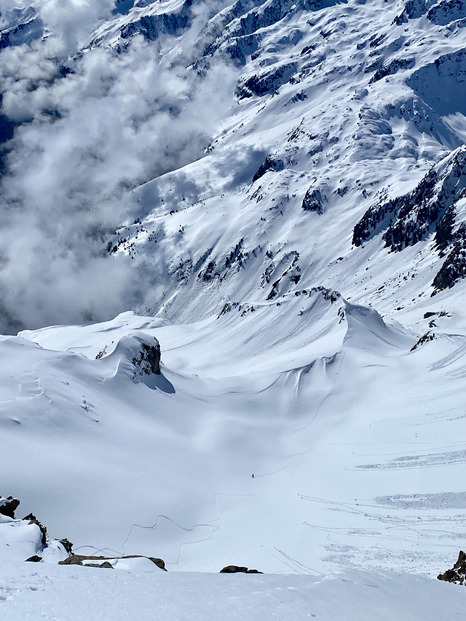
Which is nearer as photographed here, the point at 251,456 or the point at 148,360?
the point at 251,456

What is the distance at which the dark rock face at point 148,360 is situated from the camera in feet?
194

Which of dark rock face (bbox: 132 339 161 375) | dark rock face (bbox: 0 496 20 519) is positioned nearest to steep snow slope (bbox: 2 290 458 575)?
dark rock face (bbox: 132 339 161 375)

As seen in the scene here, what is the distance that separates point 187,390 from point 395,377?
25.7m

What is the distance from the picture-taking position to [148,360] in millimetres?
60344

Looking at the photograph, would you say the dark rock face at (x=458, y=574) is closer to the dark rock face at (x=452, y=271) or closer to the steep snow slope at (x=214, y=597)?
the steep snow slope at (x=214, y=597)

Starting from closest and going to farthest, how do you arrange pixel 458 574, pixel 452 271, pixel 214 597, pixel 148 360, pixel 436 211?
1. pixel 214 597
2. pixel 458 574
3. pixel 148 360
4. pixel 452 271
5. pixel 436 211

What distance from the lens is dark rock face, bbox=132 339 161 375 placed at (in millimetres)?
59188

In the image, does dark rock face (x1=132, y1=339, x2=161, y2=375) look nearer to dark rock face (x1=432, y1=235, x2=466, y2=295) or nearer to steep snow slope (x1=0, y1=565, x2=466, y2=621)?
steep snow slope (x1=0, y1=565, x2=466, y2=621)

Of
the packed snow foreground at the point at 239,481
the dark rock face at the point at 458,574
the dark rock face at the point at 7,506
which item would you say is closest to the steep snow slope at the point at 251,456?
the packed snow foreground at the point at 239,481

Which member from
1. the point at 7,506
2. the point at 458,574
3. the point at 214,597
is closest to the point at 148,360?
the point at 7,506

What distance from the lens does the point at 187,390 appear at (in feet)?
208

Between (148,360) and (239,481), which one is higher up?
(148,360)

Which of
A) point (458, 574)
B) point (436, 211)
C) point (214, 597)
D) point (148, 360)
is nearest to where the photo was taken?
point (214, 597)

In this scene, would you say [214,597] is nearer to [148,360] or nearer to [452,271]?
[148,360]
